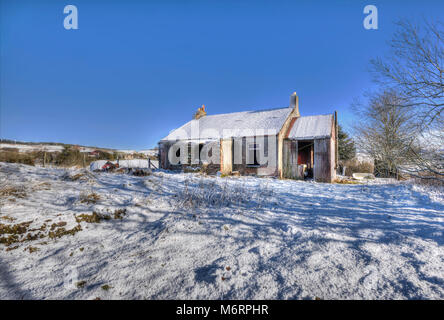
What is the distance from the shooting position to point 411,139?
5.24m

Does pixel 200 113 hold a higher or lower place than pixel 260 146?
higher

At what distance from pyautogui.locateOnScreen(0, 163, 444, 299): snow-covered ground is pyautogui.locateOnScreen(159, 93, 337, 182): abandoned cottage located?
8.27 metres

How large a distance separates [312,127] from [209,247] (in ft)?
45.2

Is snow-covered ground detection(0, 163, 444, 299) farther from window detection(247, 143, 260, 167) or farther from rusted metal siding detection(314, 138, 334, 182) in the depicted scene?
window detection(247, 143, 260, 167)

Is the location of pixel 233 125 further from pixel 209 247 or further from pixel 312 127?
pixel 209 247

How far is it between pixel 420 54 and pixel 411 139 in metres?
2.43

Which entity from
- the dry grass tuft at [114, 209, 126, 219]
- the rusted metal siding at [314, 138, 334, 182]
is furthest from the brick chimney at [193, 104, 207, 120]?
the dry grass tuft at [114, 209, 126, 219]

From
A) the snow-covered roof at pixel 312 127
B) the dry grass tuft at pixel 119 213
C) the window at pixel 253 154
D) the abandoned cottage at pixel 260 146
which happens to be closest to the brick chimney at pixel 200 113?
the abandoned cottage at pixel 260 146

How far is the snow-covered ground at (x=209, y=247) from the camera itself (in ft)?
6.61

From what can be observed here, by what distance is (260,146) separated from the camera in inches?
Answer: 548

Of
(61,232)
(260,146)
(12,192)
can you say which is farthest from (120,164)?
(61,232)

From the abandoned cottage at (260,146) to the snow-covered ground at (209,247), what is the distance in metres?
8.27
